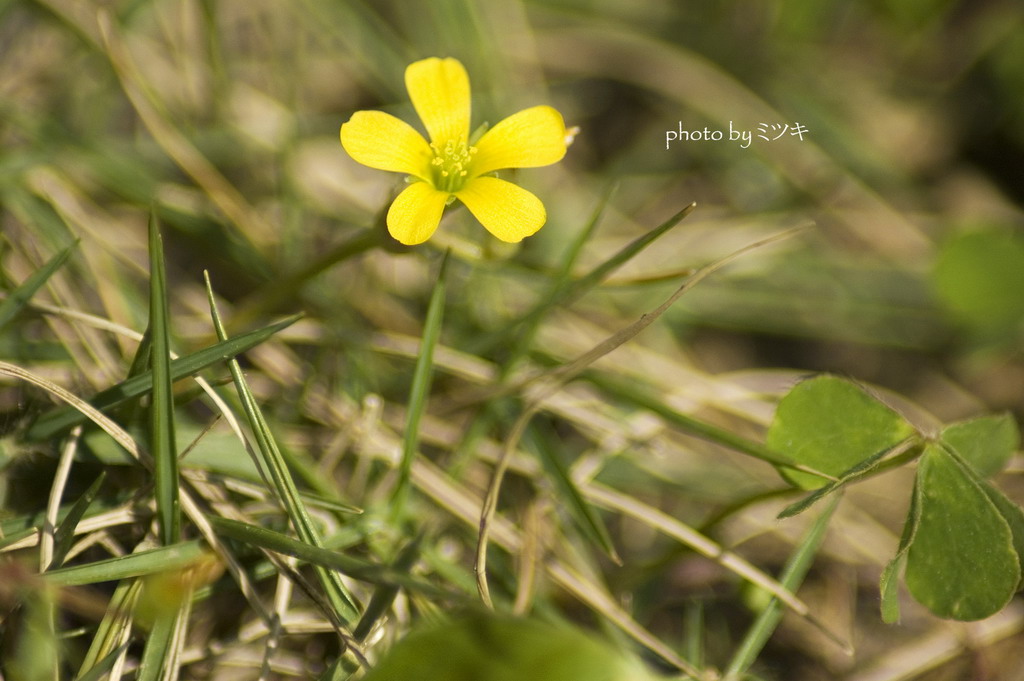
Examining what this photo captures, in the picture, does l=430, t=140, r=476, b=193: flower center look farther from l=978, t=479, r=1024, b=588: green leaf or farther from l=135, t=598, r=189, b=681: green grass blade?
l=978, t=479, r=1024, b=588: green leaf

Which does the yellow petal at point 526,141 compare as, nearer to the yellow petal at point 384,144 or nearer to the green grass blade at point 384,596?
the yellow petal at point 384,144

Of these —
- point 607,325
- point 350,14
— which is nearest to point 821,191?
point 607,325

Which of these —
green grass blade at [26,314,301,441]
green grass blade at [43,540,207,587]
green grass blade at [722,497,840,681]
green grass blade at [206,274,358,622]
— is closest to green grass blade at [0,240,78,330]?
green grass blade at [26,314,301,441]

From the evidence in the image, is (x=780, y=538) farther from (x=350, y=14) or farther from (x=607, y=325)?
(x=350, y=14)

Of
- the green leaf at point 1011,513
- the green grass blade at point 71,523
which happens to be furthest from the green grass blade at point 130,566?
the green leaf at point 1011,513

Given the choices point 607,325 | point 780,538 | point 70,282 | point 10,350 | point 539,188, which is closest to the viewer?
point 10,350

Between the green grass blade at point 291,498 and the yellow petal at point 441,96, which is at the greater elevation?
the yellow petal at point 441,96

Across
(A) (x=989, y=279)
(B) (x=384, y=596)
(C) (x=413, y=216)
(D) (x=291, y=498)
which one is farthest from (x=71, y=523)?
(A) (x=989, y=279)
